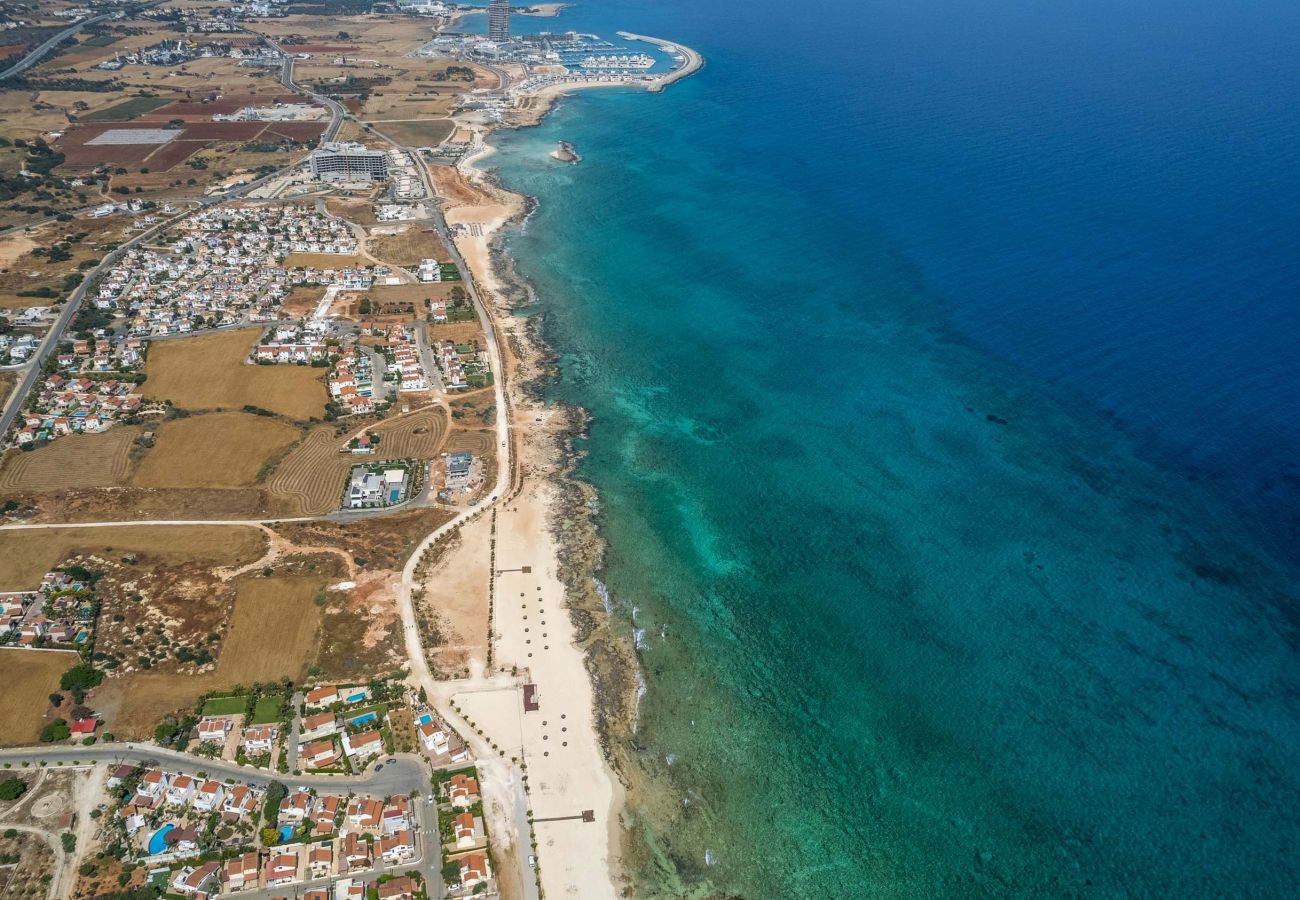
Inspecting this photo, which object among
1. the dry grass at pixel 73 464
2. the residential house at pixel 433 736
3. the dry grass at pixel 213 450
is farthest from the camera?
the dry grass at pixel 213 450

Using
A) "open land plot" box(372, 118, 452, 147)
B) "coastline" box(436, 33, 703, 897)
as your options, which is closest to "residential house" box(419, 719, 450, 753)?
"coastline" box(436, 33, 703, 897)

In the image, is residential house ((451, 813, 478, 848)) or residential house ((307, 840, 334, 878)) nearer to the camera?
residential house ((307, 840, 334, 878))

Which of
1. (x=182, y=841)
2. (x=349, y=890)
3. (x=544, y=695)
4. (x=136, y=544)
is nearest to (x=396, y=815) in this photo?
(x=349, y=890)

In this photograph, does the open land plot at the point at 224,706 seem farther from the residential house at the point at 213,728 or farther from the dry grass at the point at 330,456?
the dry grass at the point at 330,456

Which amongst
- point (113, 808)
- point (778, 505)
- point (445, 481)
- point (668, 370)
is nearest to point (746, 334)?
point (668, 370)

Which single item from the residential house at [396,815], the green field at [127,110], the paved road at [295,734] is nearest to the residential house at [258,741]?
the paved road at [295,734]

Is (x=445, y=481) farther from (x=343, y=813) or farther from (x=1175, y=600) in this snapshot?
(x=1175, y=600)

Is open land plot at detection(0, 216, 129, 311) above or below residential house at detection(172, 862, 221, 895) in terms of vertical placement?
above

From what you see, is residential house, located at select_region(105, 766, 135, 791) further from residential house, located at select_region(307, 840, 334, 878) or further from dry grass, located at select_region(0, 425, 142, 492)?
dry grass, located at select_region(0, 425, 142, 492)
